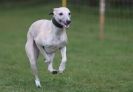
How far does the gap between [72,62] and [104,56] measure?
1.66 metres

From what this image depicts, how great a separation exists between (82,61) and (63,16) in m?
5.28

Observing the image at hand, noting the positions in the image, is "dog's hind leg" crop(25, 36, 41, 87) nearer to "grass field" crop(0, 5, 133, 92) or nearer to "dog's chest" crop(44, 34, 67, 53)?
"grass field" crop(0, 5, 133, 92)

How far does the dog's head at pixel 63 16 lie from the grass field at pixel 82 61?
1288 mm

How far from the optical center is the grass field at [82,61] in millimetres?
10328

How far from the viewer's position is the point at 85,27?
25312mm

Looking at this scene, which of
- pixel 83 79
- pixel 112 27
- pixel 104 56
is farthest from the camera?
pixel 112 27

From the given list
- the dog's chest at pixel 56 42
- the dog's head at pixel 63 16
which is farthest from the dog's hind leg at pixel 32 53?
the dog's head at pixel 63 16

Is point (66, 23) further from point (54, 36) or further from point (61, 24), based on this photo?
point (54, 36)

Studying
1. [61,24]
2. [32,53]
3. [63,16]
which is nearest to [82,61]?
[32,53]

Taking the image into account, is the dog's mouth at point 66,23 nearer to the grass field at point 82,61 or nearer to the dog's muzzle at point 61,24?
the dog's muzzle at point 61,24

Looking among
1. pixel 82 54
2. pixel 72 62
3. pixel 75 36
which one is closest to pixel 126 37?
pixel 75 36

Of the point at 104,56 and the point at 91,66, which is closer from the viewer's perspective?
the point at 91,66

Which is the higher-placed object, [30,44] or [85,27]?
[30,44]

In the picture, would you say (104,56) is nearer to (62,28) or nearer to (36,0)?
(62,28)
